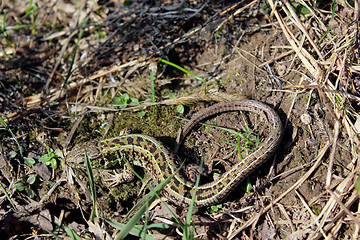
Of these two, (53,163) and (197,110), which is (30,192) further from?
(197,110)

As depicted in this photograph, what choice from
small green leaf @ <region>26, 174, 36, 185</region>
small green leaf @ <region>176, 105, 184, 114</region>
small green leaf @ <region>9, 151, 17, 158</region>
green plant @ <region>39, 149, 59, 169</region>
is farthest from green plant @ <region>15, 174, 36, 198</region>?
small green leaf @ <region>176, 105, 184, 114</region>

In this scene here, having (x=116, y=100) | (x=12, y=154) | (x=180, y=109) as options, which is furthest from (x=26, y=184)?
(x=180, y=109)

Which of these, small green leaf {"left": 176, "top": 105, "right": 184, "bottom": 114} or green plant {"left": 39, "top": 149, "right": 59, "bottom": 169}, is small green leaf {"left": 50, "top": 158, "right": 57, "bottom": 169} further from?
small green leaf {"left": 176, "top": 105, "right": 184, "bottom": 114}

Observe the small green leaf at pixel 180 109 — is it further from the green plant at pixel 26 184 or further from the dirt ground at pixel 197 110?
the green plant at pixel 26 184

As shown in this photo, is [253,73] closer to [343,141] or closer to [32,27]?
[343,141]

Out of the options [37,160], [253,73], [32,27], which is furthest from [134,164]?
[32,27]

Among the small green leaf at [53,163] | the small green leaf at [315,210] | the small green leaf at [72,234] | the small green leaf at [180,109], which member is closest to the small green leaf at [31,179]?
the small green leaf at [53,163]
